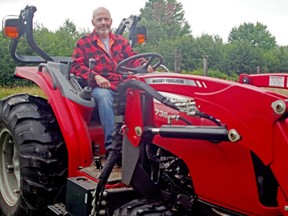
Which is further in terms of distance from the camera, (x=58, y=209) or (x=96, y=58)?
(x=96, y=58)

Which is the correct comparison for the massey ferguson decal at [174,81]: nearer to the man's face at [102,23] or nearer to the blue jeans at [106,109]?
the blue jeans at [106,109]

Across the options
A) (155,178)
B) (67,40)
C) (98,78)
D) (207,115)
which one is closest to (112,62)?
(98,78)

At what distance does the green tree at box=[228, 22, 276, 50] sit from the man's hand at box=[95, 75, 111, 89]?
176 ft

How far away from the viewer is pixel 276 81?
3.36 m

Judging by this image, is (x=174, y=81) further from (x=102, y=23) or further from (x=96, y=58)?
(x=102, y=23)

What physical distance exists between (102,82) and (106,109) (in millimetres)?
238

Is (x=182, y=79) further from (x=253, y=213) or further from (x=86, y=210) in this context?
(x=86, y=210)

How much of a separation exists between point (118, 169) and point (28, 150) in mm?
786

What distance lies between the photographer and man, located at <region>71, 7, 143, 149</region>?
3971mm

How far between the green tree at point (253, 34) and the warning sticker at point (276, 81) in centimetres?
5412

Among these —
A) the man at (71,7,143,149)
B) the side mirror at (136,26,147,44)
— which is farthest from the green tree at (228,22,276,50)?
the man at (71,7,143,149)

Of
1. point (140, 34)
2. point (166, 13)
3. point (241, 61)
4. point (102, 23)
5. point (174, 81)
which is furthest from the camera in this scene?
point (166, 13)

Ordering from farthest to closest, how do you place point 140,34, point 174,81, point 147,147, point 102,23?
point 140,34 < point 102,23 < point 147,147 < point 174,81

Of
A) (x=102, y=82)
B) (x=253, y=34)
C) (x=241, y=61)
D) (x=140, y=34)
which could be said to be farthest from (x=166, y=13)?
(x=102, y=82)
